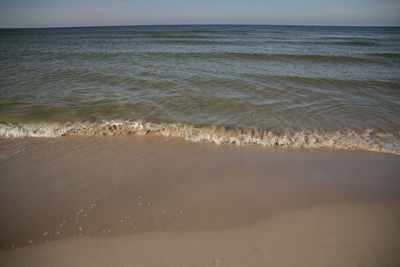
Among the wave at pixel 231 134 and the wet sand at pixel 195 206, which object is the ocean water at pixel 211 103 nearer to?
the wave at pixel 231 134

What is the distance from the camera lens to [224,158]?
341 cm

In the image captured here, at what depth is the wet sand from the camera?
190 centimetres

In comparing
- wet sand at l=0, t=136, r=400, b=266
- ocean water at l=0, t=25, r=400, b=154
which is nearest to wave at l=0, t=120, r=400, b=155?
ocean water at l=0, t=25, r=400, b=154

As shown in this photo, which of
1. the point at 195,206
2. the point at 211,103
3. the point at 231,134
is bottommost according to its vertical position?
the point at 195,206

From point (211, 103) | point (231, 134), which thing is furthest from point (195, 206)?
point (211, 103)

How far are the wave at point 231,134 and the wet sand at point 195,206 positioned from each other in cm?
27

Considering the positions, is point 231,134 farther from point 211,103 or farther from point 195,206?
point 195,206

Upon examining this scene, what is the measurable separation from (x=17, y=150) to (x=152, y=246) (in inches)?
131

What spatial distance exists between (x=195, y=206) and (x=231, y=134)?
6.54 ft

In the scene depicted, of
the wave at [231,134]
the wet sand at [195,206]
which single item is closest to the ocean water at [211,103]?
the wave at [231,134]

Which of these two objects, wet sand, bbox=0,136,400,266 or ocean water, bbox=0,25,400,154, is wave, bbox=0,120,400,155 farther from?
wet sand, bbox=0,136,400,266

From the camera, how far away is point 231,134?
4117 mm

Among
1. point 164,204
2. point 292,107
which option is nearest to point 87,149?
point 164,204

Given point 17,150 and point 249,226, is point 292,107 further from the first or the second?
point 17,150
